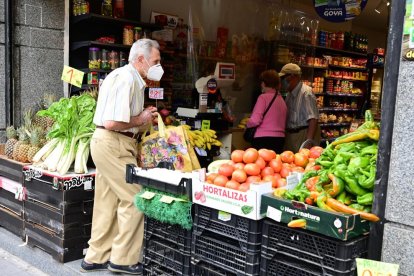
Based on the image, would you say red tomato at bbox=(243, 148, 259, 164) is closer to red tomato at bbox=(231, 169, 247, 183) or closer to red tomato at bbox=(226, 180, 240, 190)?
red tomato at bbox=(231, 169, 247, 183)

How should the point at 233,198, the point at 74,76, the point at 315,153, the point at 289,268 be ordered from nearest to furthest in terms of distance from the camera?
the point at 289,268
the point at 233,198
the point at 315,153
the point at 74,76

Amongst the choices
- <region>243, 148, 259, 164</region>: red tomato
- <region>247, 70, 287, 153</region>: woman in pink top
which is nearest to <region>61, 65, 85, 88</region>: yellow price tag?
<region>247, 70, 287, 153</region>: woman in pink top

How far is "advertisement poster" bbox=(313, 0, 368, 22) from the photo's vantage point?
22.8 feet

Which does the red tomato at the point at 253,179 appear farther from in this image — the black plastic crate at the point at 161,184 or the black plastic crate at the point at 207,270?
the black plastic crate at the point at 207,270

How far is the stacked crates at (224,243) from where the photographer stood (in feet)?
8.53

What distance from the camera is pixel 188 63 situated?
739 centimetres

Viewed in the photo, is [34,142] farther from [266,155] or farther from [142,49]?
[266,155]

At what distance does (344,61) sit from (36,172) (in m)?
9.27

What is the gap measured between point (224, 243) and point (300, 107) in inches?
154

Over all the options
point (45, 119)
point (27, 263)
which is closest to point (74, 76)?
point (45, 119)

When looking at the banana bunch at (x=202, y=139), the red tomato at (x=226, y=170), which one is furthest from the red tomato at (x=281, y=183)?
the banana bunch at (x=202, y=139)

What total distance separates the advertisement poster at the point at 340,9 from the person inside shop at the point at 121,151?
13.9ft

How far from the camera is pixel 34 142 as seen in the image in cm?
477

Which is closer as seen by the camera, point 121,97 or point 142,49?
point 121,97
